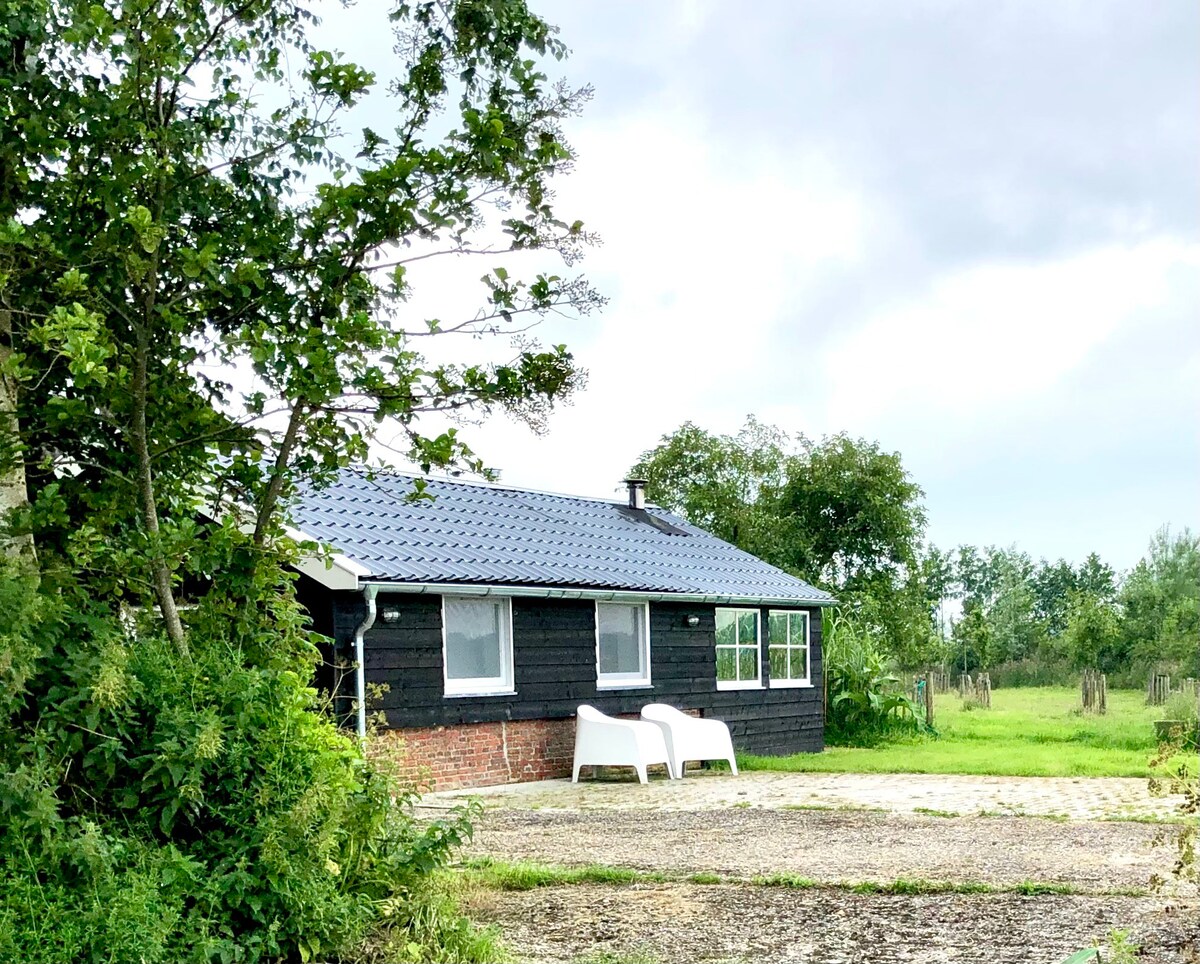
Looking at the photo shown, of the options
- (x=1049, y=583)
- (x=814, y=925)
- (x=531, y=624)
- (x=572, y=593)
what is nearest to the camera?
(x=814, y=925)

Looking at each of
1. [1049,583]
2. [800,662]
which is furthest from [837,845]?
[1049,583]

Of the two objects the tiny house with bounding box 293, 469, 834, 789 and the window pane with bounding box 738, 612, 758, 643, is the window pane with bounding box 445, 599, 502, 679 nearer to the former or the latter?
the tiny house with bounding box 293, 469, 834, 789

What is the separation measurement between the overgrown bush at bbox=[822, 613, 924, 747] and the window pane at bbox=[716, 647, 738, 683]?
323 cm

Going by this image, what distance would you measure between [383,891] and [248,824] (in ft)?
2.69

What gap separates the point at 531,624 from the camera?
1614cm

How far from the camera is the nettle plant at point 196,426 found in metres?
5.09

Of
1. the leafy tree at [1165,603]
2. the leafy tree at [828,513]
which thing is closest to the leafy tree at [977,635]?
the leafy tree at [1165,603]

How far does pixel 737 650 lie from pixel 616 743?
4.97 metres

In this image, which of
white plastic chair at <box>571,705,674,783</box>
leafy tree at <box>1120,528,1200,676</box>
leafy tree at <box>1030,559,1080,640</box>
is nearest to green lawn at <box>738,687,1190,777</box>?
white plastic chair at <box>571,705,674,783</box>

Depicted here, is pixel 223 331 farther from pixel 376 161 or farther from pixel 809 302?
pixel 809 302

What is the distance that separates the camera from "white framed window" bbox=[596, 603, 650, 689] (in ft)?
57.4

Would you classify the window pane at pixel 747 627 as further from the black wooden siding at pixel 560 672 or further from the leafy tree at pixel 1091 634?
the leafy tree at pixel 1091 634

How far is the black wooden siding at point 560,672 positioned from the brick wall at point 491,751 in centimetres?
14

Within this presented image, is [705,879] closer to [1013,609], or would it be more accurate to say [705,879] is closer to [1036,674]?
[1036,674]
